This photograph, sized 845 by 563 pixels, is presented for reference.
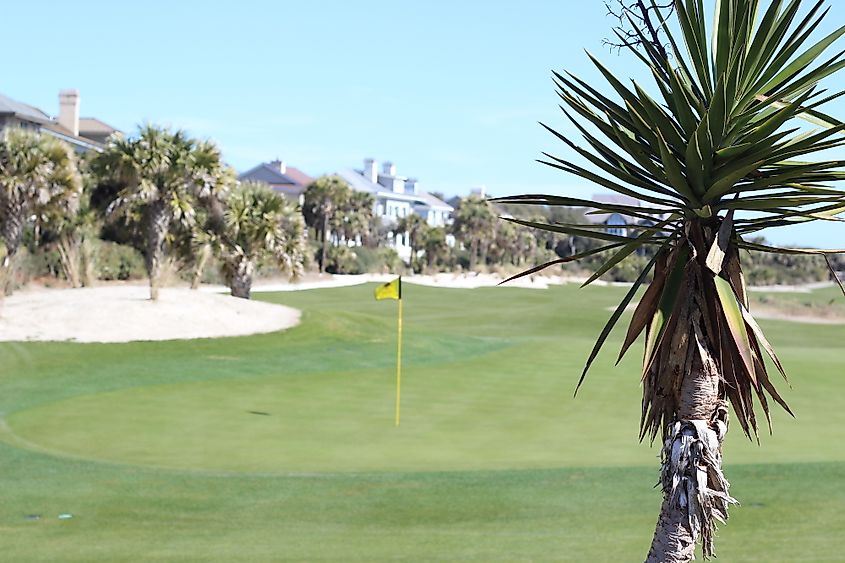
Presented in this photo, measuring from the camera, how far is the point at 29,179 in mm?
32250

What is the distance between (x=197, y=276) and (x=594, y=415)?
20394mm

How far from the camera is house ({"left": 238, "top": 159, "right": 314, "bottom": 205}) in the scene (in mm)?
93625

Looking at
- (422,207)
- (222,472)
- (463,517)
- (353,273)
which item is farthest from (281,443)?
(422,207)

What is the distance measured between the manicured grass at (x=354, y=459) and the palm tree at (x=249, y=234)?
5982 mm

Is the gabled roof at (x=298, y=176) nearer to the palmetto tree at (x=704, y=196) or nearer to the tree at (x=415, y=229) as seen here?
the tree at (x=415, y=229)

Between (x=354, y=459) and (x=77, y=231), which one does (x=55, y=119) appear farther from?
(x=354, y=459)

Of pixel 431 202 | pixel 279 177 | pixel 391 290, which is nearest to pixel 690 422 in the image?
pixel 391 290

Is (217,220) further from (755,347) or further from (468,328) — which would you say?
(755,347)

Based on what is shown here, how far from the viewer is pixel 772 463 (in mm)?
13195

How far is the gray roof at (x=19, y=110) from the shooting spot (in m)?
51.5

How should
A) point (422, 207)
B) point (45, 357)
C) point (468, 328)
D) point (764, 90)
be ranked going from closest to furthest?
point (764, 90)
point (45, 357)
point (468, 328)
point (422, 207)

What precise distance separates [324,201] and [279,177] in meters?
23.8

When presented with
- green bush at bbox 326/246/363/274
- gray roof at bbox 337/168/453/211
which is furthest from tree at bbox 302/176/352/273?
gray roof at bbox 337/168/453/211

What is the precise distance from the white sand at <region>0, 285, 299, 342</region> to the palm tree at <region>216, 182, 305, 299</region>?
283cm
